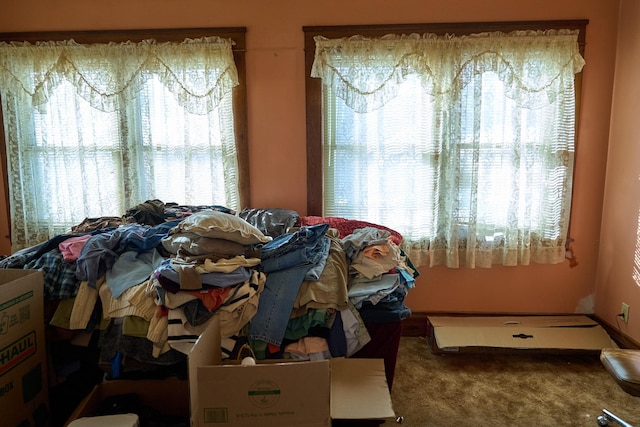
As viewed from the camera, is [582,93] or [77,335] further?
[582,93]

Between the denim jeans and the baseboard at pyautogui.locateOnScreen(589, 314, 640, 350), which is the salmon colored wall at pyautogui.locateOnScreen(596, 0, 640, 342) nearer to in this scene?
the baseboard at pyautogui.locateOnScreen(589, 314, 640, 350)

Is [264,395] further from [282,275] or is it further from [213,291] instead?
[282,275]

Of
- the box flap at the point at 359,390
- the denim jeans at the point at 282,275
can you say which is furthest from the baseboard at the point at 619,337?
the denim jeans at the point at 282,275

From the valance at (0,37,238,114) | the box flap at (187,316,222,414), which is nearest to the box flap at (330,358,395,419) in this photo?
the box flap at (187,316,222,414)

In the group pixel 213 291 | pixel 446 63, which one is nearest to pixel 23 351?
pixel 213 291

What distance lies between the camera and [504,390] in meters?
2.29

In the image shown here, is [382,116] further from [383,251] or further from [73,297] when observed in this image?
[73,297]

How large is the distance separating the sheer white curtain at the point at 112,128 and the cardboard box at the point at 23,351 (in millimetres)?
1262

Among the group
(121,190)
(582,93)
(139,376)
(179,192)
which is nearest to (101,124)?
(121,190)

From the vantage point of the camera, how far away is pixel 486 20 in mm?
2766

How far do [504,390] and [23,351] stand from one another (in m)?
2.26

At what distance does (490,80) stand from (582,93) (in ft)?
2.02

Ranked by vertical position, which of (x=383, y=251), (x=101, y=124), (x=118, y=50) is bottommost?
(x=383, y=251)

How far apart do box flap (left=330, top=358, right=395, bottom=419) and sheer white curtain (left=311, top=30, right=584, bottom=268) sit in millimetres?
1181
